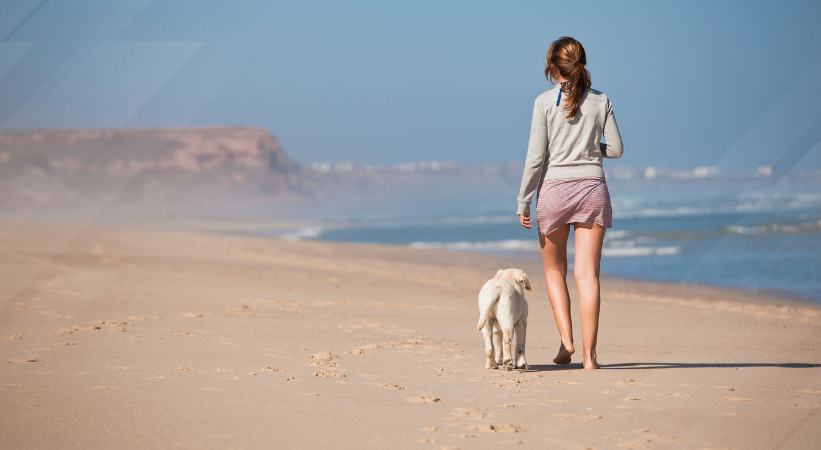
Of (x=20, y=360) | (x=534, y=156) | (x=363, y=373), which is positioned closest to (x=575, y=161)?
(x=534, y=156)

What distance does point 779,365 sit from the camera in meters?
6.12

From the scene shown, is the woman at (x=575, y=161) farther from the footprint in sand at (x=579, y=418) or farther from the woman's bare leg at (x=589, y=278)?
the footprint in sand at (x=579, y=418)

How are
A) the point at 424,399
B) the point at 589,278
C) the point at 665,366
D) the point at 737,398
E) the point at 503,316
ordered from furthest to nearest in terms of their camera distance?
1. the point at 665,366
2. the point at 589,278
3. the point at 503,316
4. the point at 737,398
5. the point at 424,399

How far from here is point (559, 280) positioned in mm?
5738

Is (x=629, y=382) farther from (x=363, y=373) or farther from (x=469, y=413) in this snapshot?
(x=363, y=373)

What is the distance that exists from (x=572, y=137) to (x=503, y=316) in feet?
3.77

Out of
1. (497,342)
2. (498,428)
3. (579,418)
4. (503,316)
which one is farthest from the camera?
(497,342)

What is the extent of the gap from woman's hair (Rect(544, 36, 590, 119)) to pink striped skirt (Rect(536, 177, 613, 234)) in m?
0.40

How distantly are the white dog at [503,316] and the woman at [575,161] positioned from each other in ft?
1.33

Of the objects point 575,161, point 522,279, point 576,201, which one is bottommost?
point 522,279

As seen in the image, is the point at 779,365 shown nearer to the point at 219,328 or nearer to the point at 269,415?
the point at 269,415

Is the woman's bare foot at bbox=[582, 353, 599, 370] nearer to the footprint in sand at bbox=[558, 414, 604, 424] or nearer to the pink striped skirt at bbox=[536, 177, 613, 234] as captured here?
the pink striped skirt at bbox=[536, 177, 613, 234]

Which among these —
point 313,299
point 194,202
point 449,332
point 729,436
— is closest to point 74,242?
point 313,299

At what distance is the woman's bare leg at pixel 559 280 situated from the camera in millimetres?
5648
